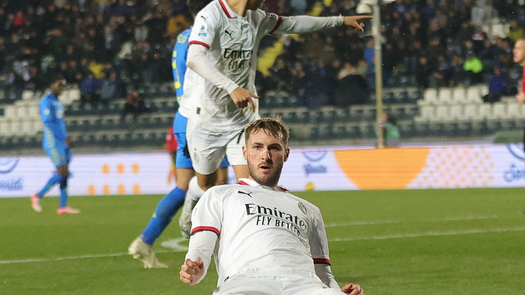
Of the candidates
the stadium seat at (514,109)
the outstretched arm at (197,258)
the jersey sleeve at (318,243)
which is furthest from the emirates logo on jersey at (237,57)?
the stadium seat at (514,109)

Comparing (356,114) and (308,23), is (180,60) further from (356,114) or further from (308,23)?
(356,114)

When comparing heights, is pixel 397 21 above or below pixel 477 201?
above

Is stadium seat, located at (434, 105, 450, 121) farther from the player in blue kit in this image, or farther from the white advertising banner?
the player in blue kit

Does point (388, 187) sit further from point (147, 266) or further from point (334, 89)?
point (147, 266)

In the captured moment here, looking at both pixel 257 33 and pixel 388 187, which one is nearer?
pixel 257 33

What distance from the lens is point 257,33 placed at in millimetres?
6098

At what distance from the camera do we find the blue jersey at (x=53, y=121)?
12.4m

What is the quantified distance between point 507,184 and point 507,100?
3282mm

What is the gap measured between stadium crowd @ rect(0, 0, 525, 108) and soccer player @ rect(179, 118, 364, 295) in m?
14.9

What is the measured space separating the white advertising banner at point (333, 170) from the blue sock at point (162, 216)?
9.19m

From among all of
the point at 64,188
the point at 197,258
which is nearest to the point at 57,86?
the point at 64,188

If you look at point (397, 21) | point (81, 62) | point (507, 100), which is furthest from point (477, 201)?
point (81, 62)

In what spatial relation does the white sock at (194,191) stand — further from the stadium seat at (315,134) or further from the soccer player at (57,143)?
the stadium seat at (315,134)

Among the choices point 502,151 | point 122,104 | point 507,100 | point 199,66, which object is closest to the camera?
point 199,66
